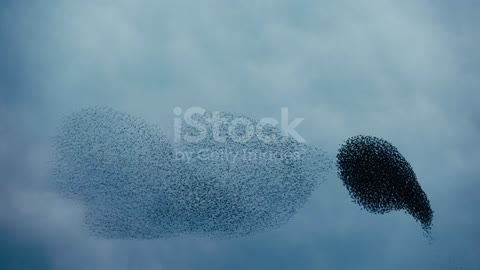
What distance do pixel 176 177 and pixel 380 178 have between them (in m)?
1.89

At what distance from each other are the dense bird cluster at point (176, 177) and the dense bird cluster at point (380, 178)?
0.85 feet

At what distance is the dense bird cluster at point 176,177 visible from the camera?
454 cm

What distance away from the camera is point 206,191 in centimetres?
459

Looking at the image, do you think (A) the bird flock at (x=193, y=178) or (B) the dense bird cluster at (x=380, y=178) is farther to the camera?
(B) the dense bird cluster at (x=380, y=178)

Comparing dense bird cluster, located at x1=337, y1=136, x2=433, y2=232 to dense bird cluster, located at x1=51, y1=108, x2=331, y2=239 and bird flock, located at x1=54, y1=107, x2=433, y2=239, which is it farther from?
dense bird cluster, located at x1=51, y1=108, x2=331, y2=239

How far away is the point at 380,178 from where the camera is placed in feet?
15.5

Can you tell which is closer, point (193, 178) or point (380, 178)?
point (193, 178)

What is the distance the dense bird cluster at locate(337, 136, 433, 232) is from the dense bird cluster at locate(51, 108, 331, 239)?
26 centimetres

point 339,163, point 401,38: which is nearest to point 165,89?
point 339,163

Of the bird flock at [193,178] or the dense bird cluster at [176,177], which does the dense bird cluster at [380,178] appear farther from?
the dense bird cluster at [176,177]

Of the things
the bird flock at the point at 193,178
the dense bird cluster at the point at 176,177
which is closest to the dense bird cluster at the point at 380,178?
the bird flock at the point at 193,178

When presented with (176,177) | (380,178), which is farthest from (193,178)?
(380,178)

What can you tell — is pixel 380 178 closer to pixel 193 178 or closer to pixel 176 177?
pixel 193 178

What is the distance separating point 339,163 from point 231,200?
1.05 metres
